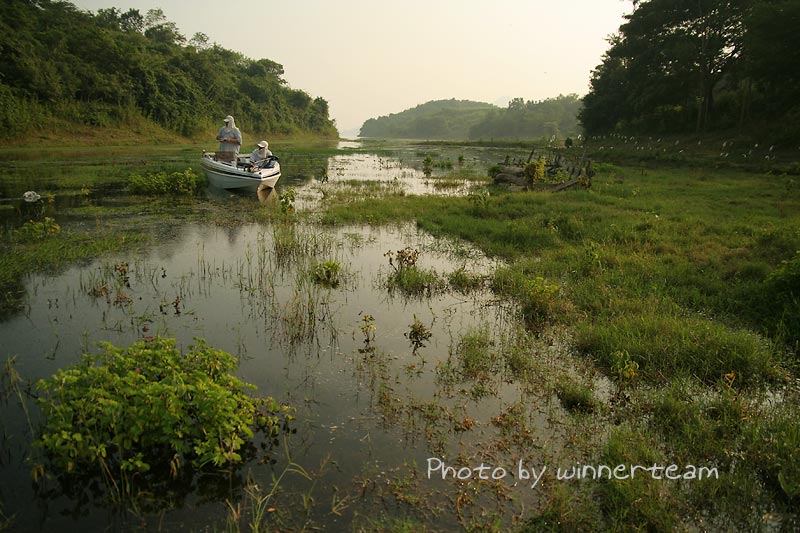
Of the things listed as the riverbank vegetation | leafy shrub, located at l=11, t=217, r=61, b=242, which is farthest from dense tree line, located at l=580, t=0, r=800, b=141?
leafy shrub, located at l=11, t=217, r=61, b=242

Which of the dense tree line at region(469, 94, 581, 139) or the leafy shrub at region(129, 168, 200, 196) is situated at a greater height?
the dense tree line at region(469, 94, 581, 139)

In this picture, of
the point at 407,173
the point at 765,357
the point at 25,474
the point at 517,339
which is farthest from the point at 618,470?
the point at 407,173

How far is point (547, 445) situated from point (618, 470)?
0.59m

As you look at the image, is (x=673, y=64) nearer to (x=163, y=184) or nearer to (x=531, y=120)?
(x=163, y=184)

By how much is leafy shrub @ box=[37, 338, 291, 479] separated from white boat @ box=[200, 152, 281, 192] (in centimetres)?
1437

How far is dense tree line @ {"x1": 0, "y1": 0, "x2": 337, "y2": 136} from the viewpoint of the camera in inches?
1244

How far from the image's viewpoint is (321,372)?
17.1 feet

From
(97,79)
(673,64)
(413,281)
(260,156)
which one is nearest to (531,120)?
(673,64)

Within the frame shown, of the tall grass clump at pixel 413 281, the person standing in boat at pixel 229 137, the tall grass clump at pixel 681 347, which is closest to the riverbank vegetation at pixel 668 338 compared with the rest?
the tall grass clump at pixel 681 347

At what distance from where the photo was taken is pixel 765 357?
510 centimetres

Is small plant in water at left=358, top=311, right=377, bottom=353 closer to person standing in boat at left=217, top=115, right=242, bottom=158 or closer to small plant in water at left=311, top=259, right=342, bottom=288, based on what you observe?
small plant in water at left=311, top=259, right=342, bottom=288

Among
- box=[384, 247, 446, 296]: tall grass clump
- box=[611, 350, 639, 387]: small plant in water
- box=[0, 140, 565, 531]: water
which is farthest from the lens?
box=[384, 247, 446, 296]: tall grass clump

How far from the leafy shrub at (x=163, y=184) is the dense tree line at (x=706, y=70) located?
29494 mm

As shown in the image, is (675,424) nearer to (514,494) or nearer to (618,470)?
(618,470)
